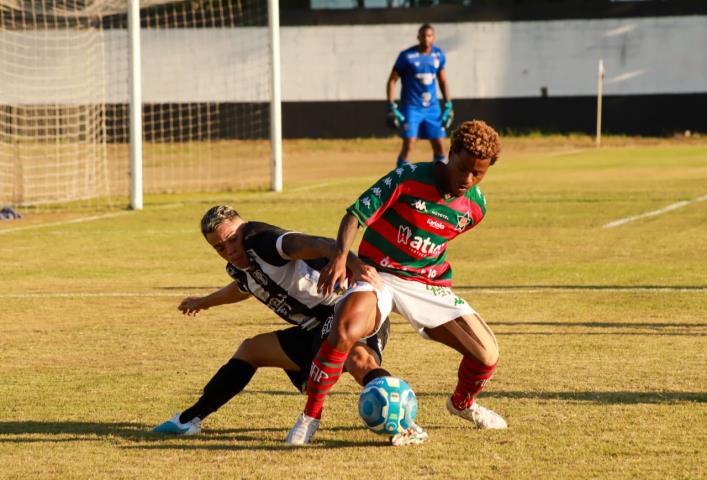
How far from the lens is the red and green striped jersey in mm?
6375

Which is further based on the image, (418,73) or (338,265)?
(418,73)

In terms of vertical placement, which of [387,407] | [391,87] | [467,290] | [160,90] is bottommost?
[467,290]

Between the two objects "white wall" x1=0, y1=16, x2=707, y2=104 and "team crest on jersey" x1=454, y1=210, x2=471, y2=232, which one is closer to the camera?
"team crest on jersey" x1=454, y1=210, x2=471, y2=232

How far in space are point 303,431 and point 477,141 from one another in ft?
5.29

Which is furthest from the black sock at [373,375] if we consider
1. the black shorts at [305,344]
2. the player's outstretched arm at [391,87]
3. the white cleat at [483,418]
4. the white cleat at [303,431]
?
the player's outstretched arm at [391,87]

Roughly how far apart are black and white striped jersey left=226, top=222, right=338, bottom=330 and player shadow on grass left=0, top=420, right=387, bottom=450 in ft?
2.02

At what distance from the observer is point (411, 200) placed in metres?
6.39

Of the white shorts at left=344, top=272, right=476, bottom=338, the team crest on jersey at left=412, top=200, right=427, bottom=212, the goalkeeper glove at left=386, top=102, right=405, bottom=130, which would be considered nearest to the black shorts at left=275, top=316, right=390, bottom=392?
the white shorts at left=344, top=272, right=476, bottom=338

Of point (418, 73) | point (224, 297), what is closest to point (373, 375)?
point (224, 297)

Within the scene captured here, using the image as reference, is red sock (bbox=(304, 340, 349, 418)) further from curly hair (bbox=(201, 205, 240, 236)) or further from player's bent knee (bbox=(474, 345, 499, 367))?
curly hair (bbox=(201, 205, 240, 236))

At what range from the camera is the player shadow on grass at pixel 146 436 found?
631cm

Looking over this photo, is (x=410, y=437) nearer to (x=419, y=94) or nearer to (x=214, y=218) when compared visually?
(x=214, y=218)

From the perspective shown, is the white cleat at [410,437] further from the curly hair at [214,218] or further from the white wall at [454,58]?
the white wall at [454,58]

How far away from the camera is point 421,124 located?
2117 cm
